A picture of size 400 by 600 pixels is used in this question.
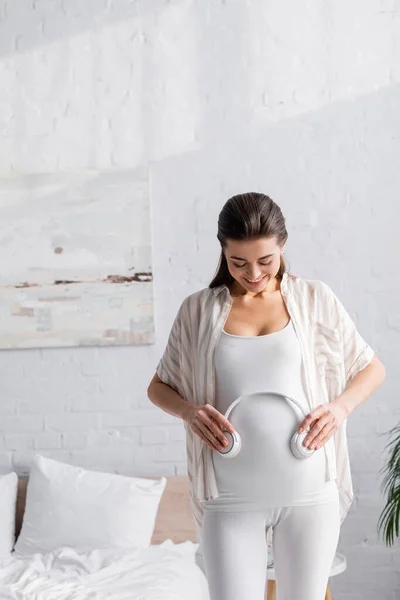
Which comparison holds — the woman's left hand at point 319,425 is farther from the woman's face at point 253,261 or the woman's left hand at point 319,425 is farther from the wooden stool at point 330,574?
the wooden stool at point 330,574

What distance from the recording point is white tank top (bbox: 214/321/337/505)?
1.69m

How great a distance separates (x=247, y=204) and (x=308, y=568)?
79cm

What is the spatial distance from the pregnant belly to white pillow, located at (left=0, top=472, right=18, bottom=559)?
1699 millimetres

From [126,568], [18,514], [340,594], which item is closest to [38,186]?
[18,514]

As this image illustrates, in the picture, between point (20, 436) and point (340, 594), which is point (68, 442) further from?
point (340, 594)

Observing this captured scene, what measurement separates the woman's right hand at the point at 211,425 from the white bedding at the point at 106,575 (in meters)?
0.99

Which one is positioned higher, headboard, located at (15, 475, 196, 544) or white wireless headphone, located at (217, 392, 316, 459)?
white wireless headphone, located at (217, 392, 316, 459)

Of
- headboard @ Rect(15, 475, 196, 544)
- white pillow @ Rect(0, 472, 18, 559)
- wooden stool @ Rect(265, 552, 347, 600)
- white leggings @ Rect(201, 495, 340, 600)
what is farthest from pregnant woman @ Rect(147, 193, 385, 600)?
white pillow @ Rect(0, 472, 18, 559)

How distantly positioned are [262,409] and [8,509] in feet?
5.95

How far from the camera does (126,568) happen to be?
8.84 ft

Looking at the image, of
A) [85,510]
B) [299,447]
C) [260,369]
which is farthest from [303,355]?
[85,510]

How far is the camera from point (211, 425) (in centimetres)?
163

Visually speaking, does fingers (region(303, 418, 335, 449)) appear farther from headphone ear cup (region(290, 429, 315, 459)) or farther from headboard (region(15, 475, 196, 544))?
headboard (region(15, 475, 196, 544))

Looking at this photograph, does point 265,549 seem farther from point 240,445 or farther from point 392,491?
Answer: point 392,491
